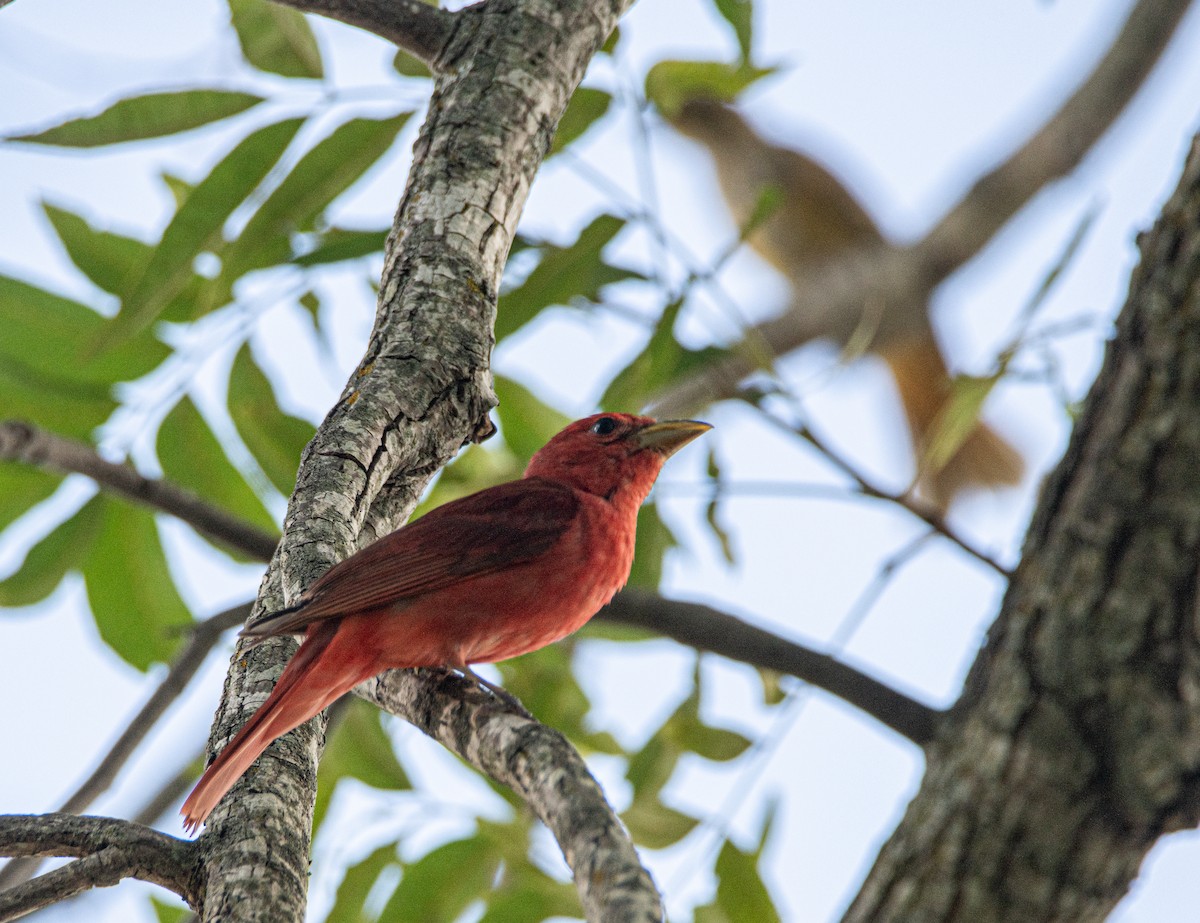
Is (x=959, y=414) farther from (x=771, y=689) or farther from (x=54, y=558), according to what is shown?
(x=54, y=558)

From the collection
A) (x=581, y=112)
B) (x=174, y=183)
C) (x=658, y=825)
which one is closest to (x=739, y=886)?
(x=658, y=825)

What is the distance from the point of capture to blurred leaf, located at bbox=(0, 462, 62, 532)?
3.77 m

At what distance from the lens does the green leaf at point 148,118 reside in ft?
10.1

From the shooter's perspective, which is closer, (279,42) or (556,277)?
(279,42)

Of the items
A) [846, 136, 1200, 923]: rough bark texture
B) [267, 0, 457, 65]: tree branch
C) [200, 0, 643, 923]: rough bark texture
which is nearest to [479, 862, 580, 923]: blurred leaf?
[200, 0, 643, 923]: rough bark texture

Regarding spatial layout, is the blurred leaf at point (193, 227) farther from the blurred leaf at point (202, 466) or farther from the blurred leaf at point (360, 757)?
the blurred leaf at point (360, 757)

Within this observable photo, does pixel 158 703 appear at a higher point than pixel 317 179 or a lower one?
lower

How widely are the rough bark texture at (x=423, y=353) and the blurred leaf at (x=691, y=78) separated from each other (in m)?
0.25

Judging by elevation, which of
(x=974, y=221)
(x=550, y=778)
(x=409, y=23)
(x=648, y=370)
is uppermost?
(x=974, y=221)

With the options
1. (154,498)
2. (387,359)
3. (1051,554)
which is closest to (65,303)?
(154,498)

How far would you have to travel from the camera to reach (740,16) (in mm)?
3551

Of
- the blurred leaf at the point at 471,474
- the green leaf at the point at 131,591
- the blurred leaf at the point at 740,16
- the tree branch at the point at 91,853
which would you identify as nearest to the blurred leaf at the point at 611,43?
the blurred leaf at the point at 740,16

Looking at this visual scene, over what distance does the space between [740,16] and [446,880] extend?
2694 millimetres

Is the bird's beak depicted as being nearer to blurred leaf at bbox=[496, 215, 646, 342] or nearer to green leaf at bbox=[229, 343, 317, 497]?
blurred leaf at bbox=[496, 215, 646, 342]
